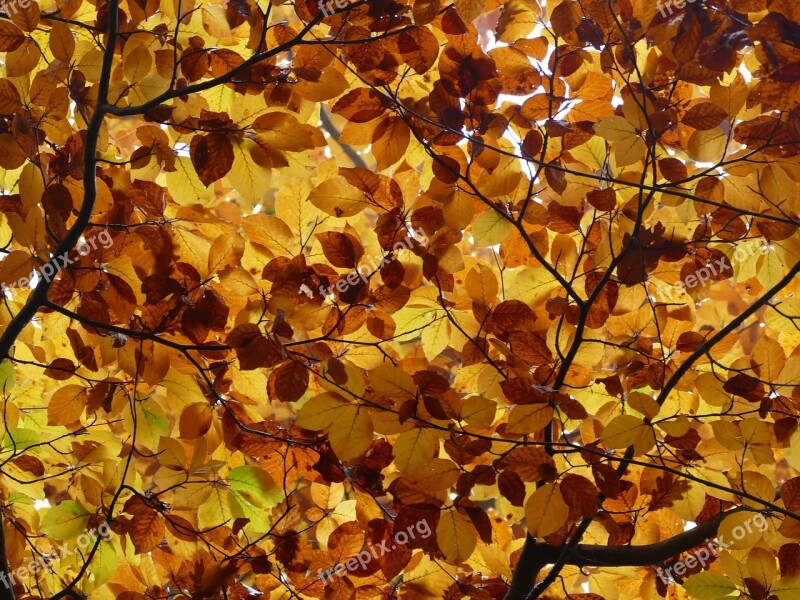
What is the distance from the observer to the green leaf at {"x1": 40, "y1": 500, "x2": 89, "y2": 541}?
161 cm

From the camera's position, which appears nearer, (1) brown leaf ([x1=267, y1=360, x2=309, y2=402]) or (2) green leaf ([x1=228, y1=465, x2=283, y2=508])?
(1) brown leaf ([x1=267, y1=360, x2=309, y2=402])

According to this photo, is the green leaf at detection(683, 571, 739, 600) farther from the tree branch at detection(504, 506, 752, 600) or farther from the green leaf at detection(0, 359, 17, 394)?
the green leaf at detection(0, 359, 17, 394)

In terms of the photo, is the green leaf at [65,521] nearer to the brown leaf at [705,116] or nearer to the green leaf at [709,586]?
the green leaf at [709,586]

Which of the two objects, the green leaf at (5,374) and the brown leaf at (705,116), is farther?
the green leaf at (5,374)

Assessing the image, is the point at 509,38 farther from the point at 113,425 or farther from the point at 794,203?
the point at 113,425

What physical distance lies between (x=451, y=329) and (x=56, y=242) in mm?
869

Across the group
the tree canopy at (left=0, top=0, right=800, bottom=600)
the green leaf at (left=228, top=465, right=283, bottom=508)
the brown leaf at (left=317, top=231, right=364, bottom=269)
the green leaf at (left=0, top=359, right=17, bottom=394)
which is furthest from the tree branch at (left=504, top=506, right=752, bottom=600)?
the green leaf at (left=0, top=359, right=17, bottom=394)

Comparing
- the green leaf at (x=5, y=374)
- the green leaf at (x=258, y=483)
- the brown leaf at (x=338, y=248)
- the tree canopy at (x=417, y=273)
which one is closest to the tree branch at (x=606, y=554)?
the tree canopy at (x=417, y=273)

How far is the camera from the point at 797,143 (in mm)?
1461

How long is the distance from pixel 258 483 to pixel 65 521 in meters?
0.45

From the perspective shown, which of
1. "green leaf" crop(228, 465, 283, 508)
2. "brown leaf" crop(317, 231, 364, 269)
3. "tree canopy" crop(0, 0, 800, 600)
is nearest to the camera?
"tree canopy" crop(0, 0, 800, 600)

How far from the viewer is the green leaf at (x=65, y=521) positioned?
1607 millimetres

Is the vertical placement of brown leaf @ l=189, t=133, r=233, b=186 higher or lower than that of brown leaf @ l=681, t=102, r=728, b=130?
lower

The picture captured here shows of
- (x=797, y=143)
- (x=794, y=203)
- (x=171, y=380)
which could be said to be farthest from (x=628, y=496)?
(x=171, y=380)
